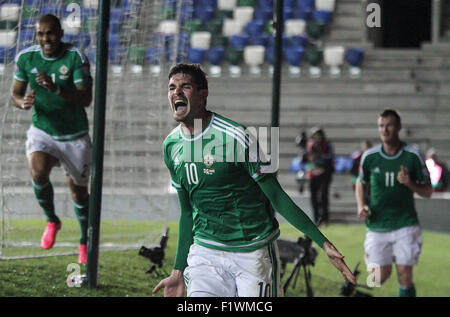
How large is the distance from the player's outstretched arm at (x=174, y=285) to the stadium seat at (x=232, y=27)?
1521 cm

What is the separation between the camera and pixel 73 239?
5863 millimetres

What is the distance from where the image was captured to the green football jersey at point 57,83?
486 centimetres

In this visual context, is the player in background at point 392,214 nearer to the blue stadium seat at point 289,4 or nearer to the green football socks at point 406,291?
the green football socks at point 406,291

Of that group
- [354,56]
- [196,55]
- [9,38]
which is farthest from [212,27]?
[9,38]

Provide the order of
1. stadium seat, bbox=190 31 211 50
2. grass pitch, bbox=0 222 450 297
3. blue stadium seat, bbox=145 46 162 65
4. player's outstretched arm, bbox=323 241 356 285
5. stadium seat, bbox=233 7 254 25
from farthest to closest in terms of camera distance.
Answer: stadium seat, bbox=233 7 254 25
stadium seat, bbox=190 31 211 50
blue stadium seat, bbox=145 46 162 65
grass pitch, bbox=0 222 450 297
player's outstretched arm, bbox=323 241 356 285

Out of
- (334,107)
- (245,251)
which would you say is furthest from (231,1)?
(245,251)

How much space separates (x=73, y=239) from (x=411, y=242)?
2.53m

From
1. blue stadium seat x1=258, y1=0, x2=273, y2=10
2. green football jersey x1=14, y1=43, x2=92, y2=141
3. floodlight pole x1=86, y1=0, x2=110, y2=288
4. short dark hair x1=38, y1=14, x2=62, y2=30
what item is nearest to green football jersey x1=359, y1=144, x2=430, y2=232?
floodlight pole x1=86, y1=0, x2=110, y2=288

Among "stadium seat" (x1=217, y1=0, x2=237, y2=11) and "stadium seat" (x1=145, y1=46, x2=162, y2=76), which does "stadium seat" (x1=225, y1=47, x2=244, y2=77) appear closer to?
"stadium seat" (x1=217, y1=0, x2=237, y2=11)

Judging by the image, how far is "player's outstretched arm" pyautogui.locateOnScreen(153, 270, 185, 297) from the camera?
3.32 metres

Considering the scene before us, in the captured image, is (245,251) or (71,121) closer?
(245,251)

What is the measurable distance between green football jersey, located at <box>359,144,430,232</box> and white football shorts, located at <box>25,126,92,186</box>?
2150 mm

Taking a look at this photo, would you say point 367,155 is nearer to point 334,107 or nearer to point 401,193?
point 401,193

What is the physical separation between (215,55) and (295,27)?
7.20ft
